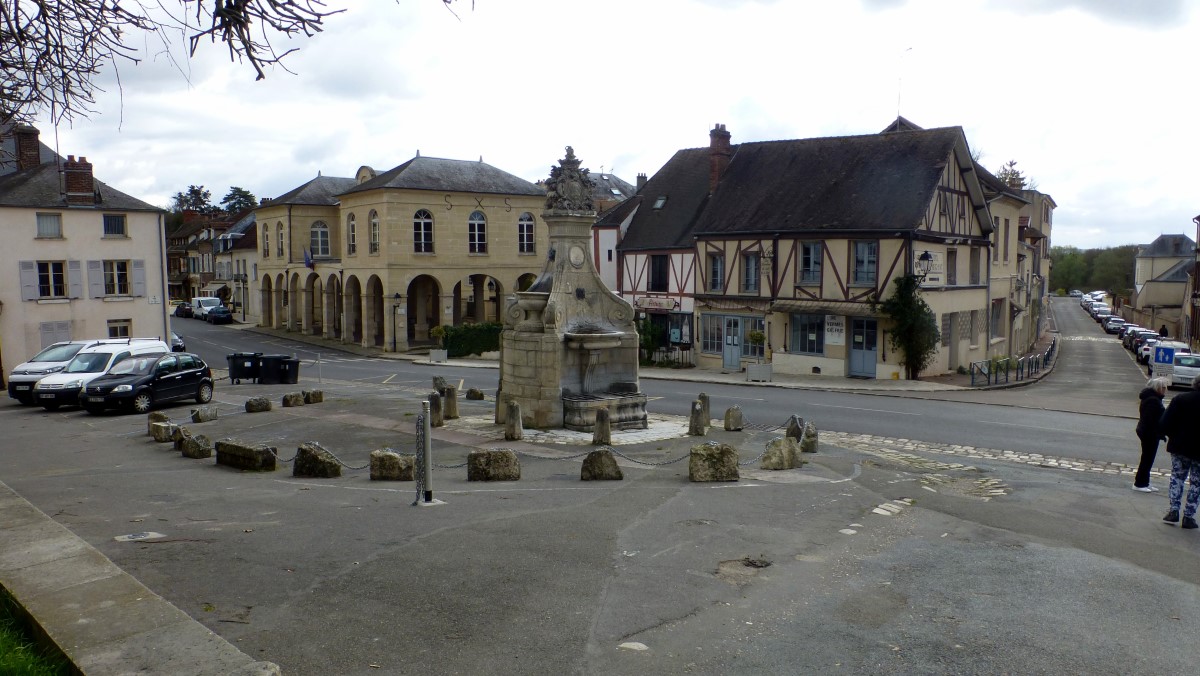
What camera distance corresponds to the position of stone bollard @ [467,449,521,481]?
10.9 m

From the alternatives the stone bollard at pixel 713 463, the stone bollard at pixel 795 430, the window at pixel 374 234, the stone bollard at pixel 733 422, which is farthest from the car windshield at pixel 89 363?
the window at pixel 374 234

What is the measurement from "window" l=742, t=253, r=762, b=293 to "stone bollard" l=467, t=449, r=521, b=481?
68.7 ft

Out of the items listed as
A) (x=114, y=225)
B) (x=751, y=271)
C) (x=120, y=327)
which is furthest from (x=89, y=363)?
(x=751, y=271)

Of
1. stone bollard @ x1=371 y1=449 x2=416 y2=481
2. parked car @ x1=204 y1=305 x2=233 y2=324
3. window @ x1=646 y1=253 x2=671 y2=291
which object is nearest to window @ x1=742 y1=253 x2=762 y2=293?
window @ x1=646 y1=253 x2=671 y2=291

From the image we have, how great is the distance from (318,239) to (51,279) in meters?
18.6

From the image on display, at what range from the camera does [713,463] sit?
420 inches

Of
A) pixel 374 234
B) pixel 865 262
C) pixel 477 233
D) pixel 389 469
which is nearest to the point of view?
pixel 389 469

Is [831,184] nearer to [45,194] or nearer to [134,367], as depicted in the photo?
[134,367]

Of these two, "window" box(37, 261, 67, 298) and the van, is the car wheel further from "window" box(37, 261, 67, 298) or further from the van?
"window" box(37, 261, 67, 298)

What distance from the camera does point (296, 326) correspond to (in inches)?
1960

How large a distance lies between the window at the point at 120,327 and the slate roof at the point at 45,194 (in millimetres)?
4128

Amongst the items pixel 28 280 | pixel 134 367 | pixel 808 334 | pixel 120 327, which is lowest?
pixel 134 367

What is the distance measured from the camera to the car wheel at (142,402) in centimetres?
1961

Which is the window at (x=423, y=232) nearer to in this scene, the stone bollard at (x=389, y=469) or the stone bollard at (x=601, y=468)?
the stone bollard at (x=389, y=469)
